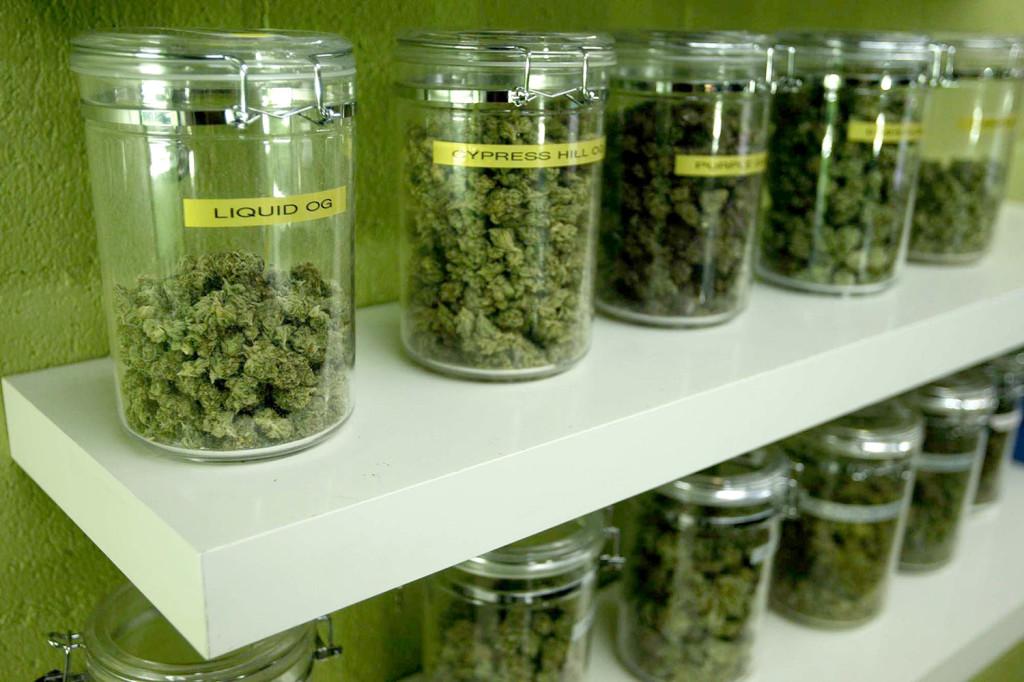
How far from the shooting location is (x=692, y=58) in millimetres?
758

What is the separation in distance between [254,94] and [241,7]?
23cm

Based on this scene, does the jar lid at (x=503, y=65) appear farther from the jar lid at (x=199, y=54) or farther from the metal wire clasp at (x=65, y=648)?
the metal wire clasp at (x=65, y=648)

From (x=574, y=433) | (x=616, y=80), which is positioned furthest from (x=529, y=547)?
(x=616, y=80)

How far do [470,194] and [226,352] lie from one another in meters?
0.20

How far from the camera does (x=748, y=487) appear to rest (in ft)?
2.82

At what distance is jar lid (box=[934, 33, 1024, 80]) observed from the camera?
1.01m

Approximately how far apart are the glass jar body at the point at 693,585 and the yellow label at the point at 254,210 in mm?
463

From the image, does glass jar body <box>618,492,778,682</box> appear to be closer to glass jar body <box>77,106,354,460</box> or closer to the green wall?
the green wall

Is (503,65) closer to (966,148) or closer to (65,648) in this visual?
(65,648)

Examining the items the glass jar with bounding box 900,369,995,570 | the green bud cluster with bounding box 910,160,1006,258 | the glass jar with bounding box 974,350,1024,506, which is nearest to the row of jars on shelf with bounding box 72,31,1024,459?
the green bud cluster with bounding box 910,160,1006,258

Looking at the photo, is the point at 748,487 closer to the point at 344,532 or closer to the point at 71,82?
the point at 344,532

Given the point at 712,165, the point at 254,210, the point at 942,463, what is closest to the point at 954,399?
the point at 942,463

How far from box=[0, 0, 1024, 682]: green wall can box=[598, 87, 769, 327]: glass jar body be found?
18cm

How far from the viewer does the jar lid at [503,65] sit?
0.63m
